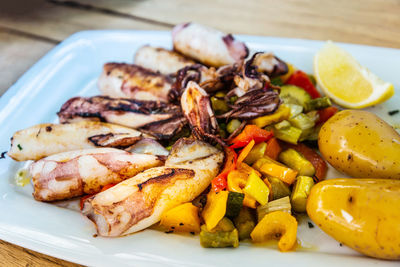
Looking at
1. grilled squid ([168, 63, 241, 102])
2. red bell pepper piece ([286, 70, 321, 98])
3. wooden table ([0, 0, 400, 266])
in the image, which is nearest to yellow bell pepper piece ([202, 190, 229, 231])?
grilled squid ([168, 63, 241, 102])

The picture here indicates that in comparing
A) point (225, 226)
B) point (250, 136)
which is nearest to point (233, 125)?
point (250, 136)

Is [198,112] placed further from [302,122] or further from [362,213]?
[362,213]

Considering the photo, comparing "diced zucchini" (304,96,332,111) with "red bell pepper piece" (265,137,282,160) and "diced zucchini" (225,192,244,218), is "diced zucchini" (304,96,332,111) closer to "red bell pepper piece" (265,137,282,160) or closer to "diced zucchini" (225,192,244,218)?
"red bell pepper piece" (265,137,282,160)

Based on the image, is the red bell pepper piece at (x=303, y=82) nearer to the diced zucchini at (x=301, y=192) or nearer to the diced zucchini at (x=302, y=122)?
the diced zucchini at (x=302, y=122)

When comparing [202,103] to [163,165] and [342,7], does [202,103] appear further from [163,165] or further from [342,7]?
[342,7]

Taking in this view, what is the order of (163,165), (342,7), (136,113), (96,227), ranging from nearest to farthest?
(96,227)
(163,165)
(136,113)
(342,7)

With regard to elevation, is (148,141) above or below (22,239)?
above

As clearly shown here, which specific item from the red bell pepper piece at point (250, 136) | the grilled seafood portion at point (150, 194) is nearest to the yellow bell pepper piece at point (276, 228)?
the grilled seafood portion at point (150, 194)

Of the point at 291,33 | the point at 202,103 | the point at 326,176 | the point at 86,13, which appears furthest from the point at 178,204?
the point at 86,13

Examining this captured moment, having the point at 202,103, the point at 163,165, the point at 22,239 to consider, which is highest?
the point at 202,103
